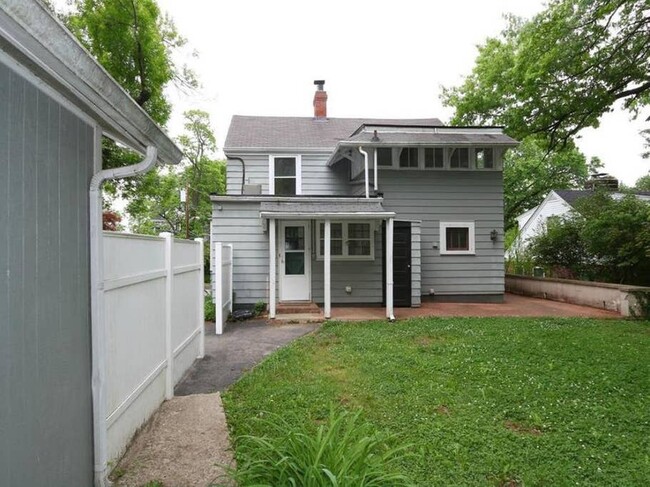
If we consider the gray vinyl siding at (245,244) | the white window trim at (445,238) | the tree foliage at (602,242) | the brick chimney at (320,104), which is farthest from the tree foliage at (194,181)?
the tree foliage at (602,242)

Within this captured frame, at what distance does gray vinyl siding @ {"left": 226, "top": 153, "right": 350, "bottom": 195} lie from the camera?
12688mm

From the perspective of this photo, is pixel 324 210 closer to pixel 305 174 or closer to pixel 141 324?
pixel 305 174

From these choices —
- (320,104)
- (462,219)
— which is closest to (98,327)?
(462,219)

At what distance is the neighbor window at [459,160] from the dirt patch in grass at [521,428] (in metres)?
8.47

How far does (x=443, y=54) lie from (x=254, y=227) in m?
11.7

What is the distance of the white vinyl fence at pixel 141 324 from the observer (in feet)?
8.98

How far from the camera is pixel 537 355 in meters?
5.71

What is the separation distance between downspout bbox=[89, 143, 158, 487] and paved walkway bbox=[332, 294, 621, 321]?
6408mm

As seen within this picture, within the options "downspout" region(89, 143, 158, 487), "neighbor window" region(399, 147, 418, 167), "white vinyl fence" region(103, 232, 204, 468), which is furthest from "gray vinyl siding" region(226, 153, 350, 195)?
"downspout" region(89, 143, 158, 487)

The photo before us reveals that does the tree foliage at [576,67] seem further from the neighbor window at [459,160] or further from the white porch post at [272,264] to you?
the white porch post at [272,264]

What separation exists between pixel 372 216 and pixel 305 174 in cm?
464

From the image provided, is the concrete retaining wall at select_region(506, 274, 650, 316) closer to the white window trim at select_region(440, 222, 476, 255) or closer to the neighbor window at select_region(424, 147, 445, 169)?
the white window trim at select_region(440, 222, 476, 255)

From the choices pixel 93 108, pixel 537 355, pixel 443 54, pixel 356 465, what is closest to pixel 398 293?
pixel 537 355

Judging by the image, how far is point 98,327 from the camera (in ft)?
8.15
